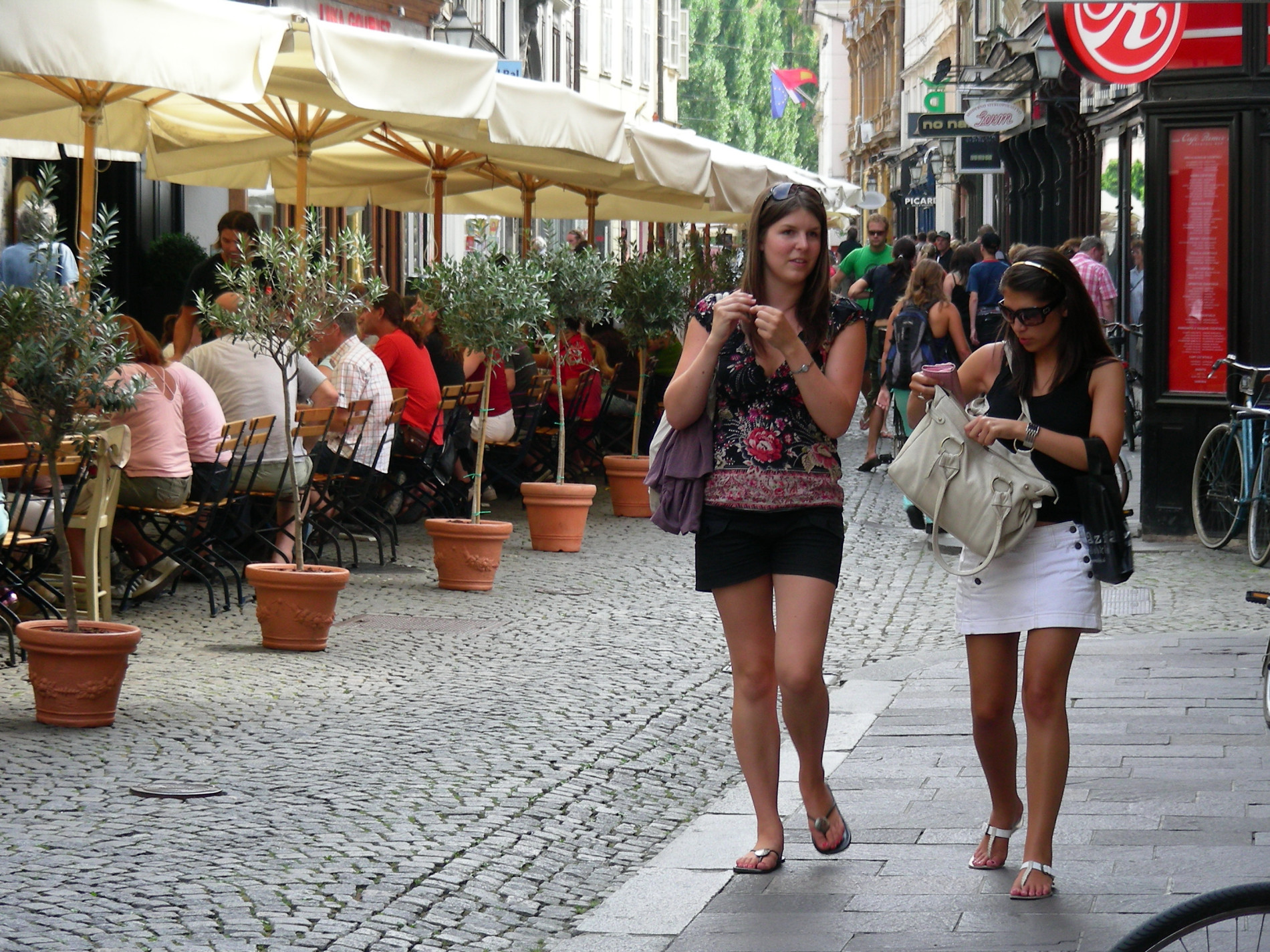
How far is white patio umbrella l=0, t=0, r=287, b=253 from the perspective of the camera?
23.1 ft

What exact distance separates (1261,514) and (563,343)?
534cm

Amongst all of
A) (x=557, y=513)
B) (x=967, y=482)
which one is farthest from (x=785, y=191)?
(x=557, y=513)

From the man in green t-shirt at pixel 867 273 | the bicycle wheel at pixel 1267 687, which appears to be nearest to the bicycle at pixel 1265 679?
the bicycle wheel at pixel 1267 687

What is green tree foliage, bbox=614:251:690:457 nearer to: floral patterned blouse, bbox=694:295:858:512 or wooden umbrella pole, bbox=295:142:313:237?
wooden umbrella pole, bbox=295:142:313:237

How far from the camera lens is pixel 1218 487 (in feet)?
36.6

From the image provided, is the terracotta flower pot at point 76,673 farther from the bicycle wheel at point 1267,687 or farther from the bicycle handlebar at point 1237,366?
the bicycle handlebar at point 1237,366

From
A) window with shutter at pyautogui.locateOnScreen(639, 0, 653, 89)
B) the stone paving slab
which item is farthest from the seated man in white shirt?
window with shutter at pyautogui.locateOnScreen(639, 0, 653, 89)

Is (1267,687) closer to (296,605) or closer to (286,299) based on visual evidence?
(296,605)

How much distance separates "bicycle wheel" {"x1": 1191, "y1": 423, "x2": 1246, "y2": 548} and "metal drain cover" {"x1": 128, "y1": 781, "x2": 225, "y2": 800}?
7.13 meters

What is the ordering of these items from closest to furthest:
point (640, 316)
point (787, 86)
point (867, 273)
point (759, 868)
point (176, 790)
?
point (759, 868) < point (176, 790) < point (640, 316) < point (867, 273) < point (787, 86)

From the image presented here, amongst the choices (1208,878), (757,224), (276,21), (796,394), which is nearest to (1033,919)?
(1208,878)

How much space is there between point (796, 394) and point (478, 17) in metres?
29.1

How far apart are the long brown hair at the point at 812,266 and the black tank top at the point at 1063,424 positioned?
57cm

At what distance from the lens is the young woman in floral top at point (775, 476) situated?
15.3 feet
